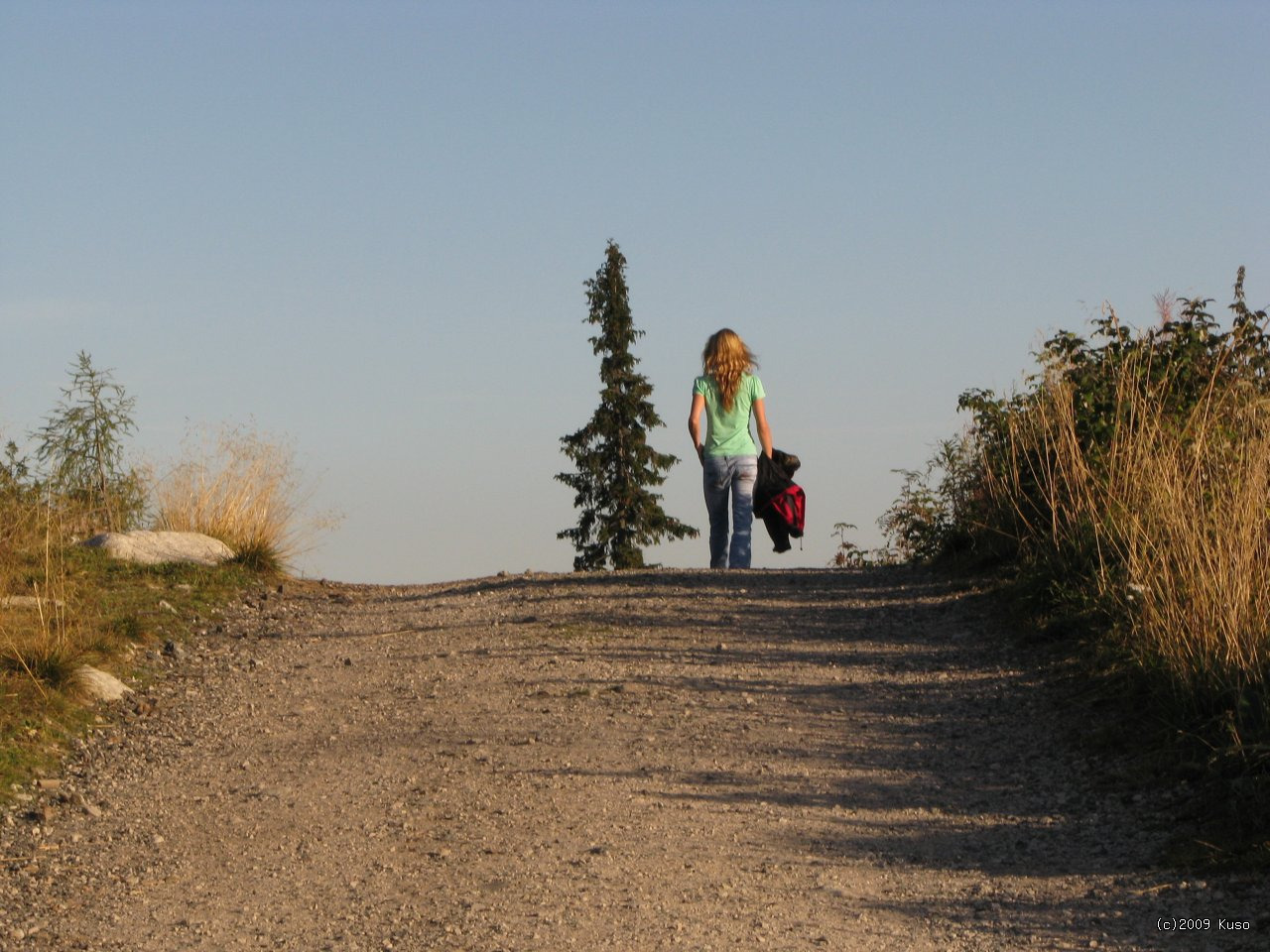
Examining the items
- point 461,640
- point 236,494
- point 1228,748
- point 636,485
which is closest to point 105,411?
point 236,494

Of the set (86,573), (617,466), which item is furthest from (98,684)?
(617,466)

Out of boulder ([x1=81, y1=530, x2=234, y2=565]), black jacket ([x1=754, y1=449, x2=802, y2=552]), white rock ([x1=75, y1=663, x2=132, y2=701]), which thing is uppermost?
black jacket ([x1=754, y1=449, x2=802, y2=552])

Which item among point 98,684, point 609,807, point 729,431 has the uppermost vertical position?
point 729,431

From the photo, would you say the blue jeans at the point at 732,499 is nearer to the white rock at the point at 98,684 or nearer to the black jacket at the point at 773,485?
the black jacket at the point at 773,485

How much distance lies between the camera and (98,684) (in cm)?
859

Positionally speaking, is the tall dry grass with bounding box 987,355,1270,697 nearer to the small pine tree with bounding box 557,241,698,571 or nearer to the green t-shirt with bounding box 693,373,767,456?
the green t-shirt with bounding box 693,373,767,456

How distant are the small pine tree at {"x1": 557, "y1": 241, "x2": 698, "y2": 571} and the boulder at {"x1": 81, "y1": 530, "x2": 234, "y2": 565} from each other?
18926 millimetres

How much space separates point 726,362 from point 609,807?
7068mm

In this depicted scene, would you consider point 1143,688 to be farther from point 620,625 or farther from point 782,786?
point 620,625

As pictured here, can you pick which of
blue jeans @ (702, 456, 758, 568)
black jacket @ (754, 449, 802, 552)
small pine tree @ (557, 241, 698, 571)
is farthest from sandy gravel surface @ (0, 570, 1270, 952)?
small pine tree @ (557, 241, 698, 571)

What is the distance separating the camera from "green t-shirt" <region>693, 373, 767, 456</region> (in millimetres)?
12578

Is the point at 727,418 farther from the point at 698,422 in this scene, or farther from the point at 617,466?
the point at 617,466

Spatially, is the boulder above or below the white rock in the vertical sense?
above

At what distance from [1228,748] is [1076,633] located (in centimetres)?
276
